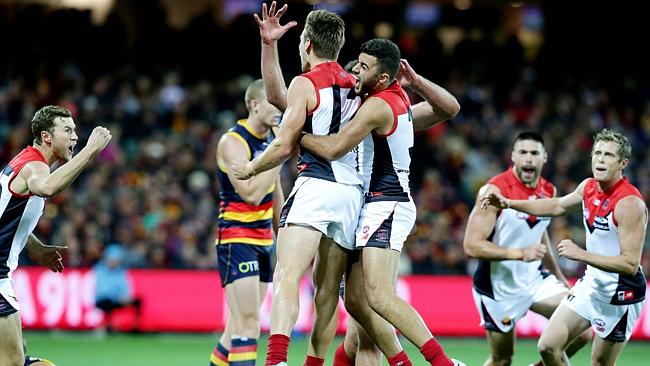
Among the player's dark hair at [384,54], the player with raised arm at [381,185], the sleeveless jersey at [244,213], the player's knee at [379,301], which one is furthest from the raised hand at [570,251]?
the sleeveless jersey at [244,213]

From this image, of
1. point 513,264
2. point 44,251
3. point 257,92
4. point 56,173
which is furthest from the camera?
point 513,264

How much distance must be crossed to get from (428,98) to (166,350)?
7.54 meters

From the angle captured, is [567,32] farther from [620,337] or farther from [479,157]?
[620,337]

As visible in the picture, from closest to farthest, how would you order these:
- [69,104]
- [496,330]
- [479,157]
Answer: [496,330], [69,104], [479,157]

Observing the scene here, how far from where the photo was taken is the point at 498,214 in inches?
382

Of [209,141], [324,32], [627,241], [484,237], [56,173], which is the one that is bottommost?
[484,237]

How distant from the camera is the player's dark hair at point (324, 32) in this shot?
25.3 ft

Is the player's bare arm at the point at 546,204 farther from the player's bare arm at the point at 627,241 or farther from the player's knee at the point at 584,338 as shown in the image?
the player's knee at the point at 584,338

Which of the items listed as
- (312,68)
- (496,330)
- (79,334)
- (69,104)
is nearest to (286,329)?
(312,68)

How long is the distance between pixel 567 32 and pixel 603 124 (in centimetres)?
386

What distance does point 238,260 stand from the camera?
9.16 metres

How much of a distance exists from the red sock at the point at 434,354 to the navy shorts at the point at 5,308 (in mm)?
3110

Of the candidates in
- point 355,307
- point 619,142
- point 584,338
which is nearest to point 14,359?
point 355,307

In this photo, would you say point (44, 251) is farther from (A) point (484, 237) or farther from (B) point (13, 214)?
(A) point (484, 237)
